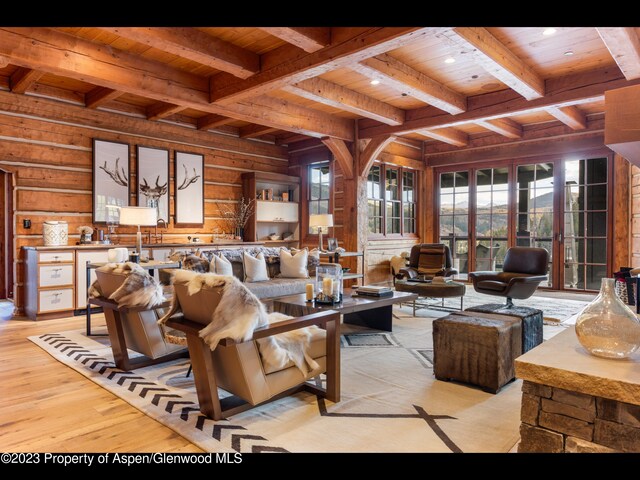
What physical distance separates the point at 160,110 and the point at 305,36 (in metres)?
3.60

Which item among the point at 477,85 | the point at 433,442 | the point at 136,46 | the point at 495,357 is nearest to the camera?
the point at 433,442

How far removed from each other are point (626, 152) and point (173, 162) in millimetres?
6737

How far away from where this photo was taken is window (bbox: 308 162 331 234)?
8305 millimetres

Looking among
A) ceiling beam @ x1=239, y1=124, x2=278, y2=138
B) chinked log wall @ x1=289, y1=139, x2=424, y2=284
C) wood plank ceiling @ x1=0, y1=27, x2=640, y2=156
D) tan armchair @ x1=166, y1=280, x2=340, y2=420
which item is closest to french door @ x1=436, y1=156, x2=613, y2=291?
chinked log wall @ x1=289, y1=139, x2=424, y2=284

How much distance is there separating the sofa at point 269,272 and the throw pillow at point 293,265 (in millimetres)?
106

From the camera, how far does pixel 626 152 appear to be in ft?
3.73

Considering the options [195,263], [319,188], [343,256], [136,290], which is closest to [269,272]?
[195,263]

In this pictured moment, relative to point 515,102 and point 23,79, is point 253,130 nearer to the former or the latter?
point 23,79

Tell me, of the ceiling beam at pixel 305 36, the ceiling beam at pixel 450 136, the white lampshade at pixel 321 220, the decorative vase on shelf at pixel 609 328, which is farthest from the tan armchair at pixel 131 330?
the ceiling beam at pixel 450 136

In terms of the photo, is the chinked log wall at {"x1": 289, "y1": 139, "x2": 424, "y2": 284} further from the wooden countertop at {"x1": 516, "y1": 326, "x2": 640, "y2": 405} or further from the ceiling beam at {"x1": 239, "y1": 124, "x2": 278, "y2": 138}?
the wooden countertop at {"x1": 516, "y1": 326, "x2": 640, "y2": 405}

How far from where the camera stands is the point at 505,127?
7344mm

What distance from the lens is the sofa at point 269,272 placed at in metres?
5.00
